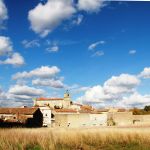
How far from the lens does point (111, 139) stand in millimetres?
17531

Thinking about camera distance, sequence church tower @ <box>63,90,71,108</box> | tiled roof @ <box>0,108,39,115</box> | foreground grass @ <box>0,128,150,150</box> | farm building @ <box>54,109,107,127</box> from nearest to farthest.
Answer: foreground grass @ <box>0,128,150,150</box> → tiled roof @ <box>0,108,39,115</box> → farm building @ <box>54,109,107,127</box> → church tower @ <box>63,90,71,108</box>

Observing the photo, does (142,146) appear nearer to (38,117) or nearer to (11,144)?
(11,144)

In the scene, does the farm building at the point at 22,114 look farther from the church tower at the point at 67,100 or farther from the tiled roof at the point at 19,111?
the church tower at the point at 67,100

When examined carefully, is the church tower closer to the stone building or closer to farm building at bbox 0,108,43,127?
the stone building

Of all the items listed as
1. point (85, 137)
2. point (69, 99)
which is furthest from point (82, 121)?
point (85, 137)

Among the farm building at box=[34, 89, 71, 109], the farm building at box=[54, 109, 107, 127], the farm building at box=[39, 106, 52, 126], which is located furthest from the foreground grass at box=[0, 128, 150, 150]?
the farm building at box=[34, 89, 71, 109]

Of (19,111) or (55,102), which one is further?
(55,102)

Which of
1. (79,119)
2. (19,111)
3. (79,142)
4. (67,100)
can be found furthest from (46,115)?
(79,142)

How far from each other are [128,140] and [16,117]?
4780 cm

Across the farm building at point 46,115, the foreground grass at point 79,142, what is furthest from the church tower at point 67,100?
the foreground grass at point 79,142

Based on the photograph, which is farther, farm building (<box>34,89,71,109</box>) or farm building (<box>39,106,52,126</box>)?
farm building (<box>34,89,71,109</box>)

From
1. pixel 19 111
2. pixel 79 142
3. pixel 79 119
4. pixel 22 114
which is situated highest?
pixel 19 111

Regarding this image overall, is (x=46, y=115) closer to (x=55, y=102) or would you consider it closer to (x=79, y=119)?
(x=79, y=119)

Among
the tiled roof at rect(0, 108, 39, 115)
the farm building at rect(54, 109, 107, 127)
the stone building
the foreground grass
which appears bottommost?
the foreground grass
